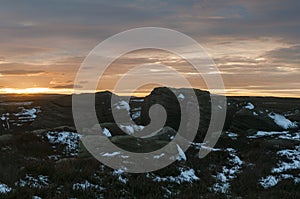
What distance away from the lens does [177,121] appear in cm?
3114

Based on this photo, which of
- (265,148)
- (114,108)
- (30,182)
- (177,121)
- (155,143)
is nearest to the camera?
(30,182)

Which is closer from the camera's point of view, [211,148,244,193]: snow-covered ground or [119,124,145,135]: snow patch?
[211,148,244,193]: snow-covered ground

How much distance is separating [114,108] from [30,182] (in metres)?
29.4

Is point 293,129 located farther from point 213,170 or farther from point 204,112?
point 213,170

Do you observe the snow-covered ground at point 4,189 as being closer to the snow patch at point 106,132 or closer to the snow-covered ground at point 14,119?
the snow patch at point 106,132

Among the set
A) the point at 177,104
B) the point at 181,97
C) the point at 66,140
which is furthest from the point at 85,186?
the point at 181,97

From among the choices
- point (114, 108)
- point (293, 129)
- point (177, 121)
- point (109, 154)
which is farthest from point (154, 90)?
point (109, 154)

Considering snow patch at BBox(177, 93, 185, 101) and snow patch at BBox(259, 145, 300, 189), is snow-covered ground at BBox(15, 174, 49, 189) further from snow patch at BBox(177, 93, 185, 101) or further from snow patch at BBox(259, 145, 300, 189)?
snow patch at BBox(177, 93, 185, 101)

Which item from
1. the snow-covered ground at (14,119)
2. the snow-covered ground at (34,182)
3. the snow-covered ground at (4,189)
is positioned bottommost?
the snow-covered ground at (14,119)

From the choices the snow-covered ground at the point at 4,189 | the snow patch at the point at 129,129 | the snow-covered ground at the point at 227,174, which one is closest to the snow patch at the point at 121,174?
the snow-covered ground at the point at 227,174

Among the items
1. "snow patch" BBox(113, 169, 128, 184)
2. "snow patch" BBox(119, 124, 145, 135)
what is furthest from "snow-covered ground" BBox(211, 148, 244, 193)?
"snow patch" BBox(119, 124, 145, 135)

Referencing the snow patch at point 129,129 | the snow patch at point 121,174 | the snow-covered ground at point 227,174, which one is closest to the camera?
the snow patch at point 121,174

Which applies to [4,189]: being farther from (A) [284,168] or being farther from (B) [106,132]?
(B) [106,132]

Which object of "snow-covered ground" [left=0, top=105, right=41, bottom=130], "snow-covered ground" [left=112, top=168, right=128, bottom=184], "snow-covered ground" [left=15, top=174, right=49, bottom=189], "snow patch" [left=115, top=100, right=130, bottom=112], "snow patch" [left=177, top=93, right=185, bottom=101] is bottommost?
"snow-covered ground" [left=0, top=105, right=41, bottom=130]
